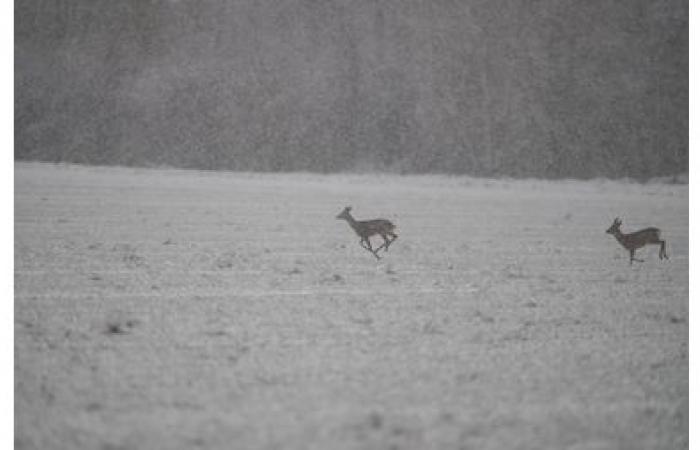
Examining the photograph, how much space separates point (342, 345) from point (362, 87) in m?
38.5

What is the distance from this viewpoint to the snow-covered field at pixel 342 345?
3.38 metres

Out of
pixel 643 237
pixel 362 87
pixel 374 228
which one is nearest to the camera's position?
pixel 643 237

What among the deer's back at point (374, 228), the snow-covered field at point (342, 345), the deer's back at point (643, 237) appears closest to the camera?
the snow-covered field at point (342, 345)

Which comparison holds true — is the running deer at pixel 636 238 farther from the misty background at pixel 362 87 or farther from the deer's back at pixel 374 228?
the misty background at pixel 362 87

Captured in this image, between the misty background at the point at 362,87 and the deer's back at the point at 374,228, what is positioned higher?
the misty background at the point at 362,87

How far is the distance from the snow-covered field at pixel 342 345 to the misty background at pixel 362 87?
29.7 metres

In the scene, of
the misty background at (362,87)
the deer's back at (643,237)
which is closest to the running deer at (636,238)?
the deer's back at (643,237)

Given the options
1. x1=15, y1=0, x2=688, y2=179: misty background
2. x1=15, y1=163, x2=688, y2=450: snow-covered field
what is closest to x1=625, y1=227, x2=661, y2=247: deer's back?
x1=15, y1=163, x2=688, y2=450: snow-covered field

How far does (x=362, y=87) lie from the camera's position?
139ft

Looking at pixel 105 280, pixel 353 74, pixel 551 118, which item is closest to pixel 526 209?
pixel 105 280

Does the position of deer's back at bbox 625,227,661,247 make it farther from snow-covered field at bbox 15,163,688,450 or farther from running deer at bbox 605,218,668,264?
snow-covered field at bbox 15,163,688,450

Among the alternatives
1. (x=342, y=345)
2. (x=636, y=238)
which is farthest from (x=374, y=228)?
(x=342, y=345)

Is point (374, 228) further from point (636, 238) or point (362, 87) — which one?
point (362, 87)

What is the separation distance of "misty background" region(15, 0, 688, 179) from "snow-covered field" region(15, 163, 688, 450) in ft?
97.5
